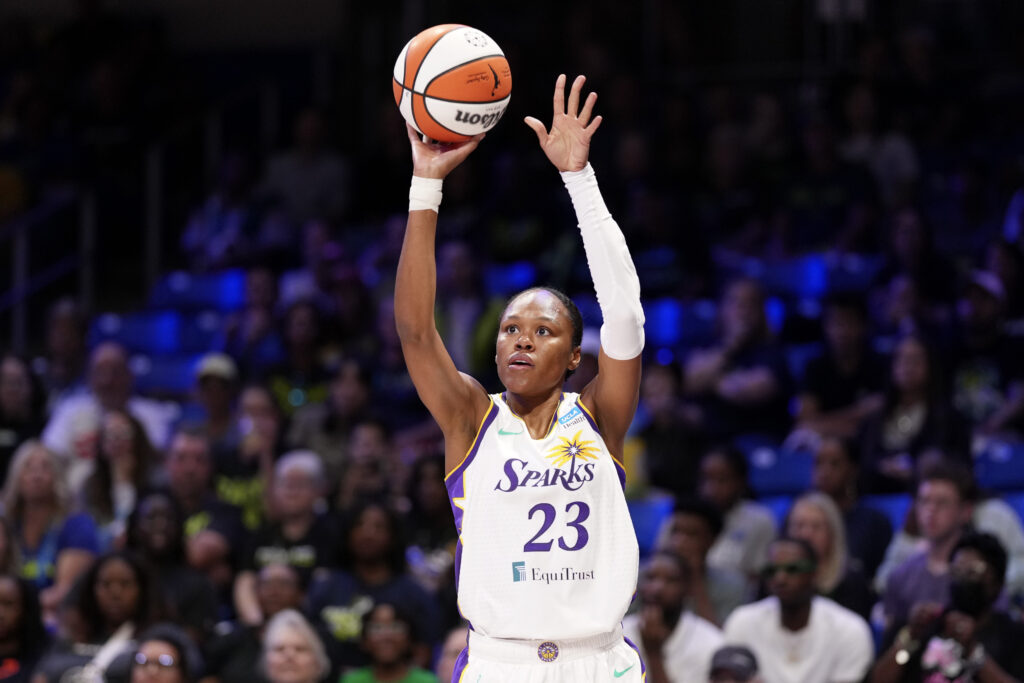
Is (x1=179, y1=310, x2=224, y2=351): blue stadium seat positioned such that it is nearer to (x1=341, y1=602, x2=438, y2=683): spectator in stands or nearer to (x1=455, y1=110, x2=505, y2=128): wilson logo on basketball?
(x1=341, y1=602, x2=438, y2=683): spectator in stands

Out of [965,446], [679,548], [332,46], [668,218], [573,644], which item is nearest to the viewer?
[573,644]

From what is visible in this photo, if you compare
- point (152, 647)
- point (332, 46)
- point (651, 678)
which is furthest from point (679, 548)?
point (332, 46)

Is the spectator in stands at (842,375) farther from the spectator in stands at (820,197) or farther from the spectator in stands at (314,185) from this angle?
the spectator in stands at (314,185)

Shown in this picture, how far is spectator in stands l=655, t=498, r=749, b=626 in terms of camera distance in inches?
301

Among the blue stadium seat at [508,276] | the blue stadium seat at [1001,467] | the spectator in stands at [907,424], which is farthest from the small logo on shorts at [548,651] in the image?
the blue stadium seat at [508,276]

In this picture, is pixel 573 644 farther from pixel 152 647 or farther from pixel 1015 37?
pixel 1015 37

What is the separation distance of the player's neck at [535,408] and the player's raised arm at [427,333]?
105 millimetres

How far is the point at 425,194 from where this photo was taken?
4.55 metres

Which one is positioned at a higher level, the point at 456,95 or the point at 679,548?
the point at 456,95

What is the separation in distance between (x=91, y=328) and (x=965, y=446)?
272 inches

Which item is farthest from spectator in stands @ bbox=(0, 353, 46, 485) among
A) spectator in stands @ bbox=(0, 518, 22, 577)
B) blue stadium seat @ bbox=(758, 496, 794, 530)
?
blue stadium seat @ bbox=(758, 496, 794, 530)

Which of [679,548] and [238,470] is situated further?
[238,470]

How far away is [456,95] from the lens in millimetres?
4672

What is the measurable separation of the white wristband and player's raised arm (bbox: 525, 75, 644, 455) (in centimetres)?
35
